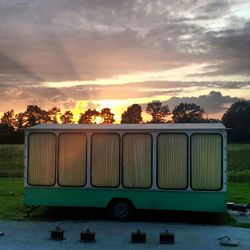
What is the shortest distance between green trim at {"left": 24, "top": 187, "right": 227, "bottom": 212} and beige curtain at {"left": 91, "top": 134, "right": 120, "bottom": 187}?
0.82 feet

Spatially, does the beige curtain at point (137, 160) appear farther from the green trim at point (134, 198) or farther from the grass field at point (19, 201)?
the grass field at point (19, 201)

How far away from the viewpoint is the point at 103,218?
1434 cm

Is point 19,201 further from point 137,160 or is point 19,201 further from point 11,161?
point 11,161

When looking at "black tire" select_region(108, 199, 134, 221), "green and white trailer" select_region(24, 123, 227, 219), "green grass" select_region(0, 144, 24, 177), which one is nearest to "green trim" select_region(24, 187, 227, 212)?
"green and white trailer" select_region(24, 123, 227, 219)

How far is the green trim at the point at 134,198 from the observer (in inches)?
537

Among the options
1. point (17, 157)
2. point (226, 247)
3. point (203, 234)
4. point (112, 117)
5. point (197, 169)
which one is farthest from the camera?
point (112, 117)

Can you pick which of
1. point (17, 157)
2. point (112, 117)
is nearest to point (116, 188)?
point (17, 157)

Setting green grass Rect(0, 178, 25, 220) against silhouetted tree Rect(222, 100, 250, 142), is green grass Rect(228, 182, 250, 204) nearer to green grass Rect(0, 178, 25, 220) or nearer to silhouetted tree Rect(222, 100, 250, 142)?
green grass Rect(0, 178, 25, 220)

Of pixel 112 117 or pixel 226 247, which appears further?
pixel 112 117

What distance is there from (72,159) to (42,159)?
2.75ft

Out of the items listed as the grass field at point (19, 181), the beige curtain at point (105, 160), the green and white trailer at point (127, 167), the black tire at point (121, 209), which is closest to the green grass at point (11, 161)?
the grass field at point (19, 181)

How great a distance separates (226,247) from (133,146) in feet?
13.7

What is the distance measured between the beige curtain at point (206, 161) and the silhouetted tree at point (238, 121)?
48.1 meters

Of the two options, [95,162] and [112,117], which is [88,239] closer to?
[95,162]
